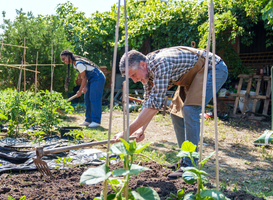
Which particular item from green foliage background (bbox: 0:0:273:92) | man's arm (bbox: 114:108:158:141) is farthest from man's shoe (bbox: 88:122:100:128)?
man's arm (bbox: 114:108:158:141)

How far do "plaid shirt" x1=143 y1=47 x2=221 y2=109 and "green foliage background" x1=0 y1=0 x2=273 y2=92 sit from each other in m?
3.66

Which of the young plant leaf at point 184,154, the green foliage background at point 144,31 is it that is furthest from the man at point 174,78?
the green foliage background at point 144,31

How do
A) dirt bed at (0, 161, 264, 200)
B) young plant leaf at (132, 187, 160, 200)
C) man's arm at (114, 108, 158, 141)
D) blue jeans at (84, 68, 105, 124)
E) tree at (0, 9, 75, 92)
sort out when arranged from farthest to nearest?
1. tree at (0, 9, 75, 92)
2. blue jeans at (84, 68, 105, 124)
3. man's arm at (114, 108, 158, 141)
4. dirt bed at (0, 161, 264, 200)
5. young plant leaf at (132, 187, 160, 200)

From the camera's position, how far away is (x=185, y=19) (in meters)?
7.51

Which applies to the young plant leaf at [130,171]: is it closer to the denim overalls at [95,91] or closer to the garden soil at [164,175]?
the garden soil at [164,175]

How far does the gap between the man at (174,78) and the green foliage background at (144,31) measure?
3.57 m

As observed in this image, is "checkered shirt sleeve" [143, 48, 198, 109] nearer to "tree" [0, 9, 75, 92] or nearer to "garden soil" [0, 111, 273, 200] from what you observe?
"garden soil" [0, 111, 273, 200]

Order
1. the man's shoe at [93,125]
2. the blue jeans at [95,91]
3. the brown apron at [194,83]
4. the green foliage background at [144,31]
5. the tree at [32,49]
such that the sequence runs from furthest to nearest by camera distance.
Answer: the tree at [32,49] → the green foliage background at [144,31] → the blue jeans at [95,91] → the man's shoe at [93,125] → the brown apron at [194,83]

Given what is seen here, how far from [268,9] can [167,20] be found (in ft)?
14.8

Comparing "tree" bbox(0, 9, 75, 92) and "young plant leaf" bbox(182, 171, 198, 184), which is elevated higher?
"tree" bbox(0, 9, 75, 92)

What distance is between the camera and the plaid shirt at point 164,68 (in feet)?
6.91

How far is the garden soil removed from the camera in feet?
6.15

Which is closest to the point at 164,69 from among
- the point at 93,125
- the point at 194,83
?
the point at 194,83

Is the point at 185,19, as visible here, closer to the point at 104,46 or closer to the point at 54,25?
the point at 104,46
